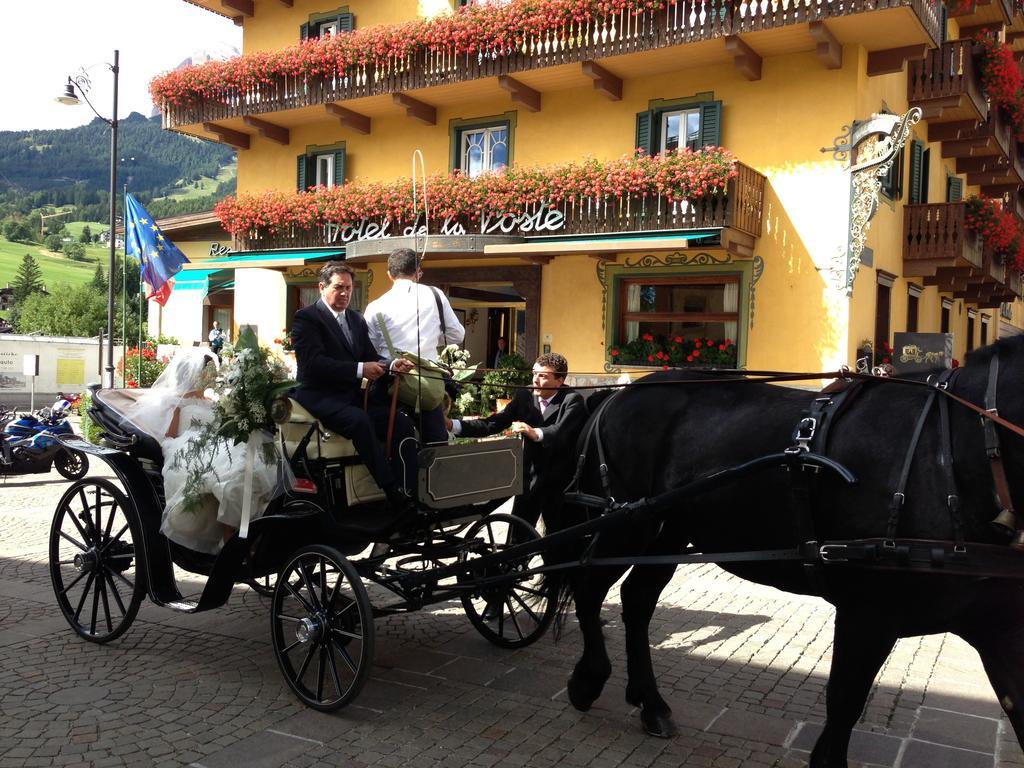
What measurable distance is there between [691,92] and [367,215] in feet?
22.1

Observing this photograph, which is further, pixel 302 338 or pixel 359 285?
pixel 359 285

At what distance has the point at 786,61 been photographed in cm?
1460

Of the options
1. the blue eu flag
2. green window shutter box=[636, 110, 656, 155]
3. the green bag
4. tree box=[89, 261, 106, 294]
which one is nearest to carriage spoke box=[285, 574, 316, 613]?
the green bag

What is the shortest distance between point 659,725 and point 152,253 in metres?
15.1

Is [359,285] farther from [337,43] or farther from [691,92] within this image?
[691,92]

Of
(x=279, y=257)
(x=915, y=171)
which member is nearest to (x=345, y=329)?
(x=279, y=257)

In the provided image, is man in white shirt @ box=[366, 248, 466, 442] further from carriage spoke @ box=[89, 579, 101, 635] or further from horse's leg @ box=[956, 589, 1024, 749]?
horse's leg @ box=[956, 589, 1024, 749]

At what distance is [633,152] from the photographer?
1598cm

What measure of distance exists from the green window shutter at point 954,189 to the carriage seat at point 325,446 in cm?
1965

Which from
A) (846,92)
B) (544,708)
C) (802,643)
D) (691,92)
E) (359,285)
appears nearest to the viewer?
(544,708)

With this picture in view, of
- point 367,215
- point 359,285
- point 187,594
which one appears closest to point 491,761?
point 187,594

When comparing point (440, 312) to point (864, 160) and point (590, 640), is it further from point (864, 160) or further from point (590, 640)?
point (864, 160)

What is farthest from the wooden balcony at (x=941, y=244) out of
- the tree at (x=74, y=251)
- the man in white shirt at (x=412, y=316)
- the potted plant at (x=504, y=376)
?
the tree at (x=74, y=251)

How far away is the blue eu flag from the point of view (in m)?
16.6
